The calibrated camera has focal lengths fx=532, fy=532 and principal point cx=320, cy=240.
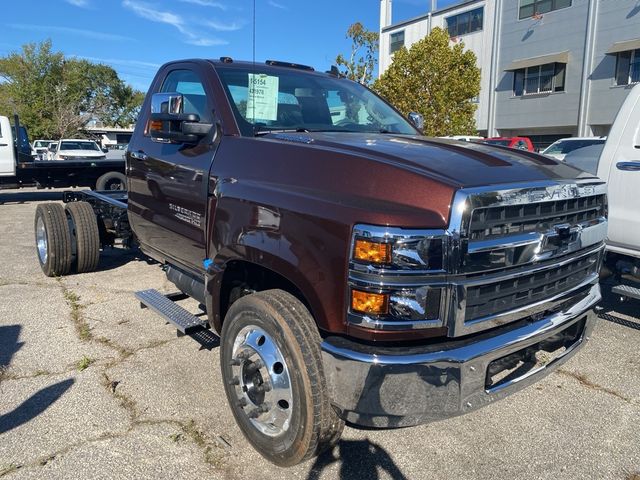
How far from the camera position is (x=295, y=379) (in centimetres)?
234

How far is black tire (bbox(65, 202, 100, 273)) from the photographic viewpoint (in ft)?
19.5

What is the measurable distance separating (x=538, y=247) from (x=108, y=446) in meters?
2.40

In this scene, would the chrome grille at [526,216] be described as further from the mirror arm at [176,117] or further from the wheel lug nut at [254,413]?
the mirror arm at [176,117]

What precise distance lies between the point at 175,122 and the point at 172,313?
1.23 metres

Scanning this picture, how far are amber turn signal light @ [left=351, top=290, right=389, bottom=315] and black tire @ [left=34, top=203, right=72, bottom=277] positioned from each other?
4.73 metres

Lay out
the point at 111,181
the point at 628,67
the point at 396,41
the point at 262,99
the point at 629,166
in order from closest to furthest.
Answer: the point at 262,99 < the point at 629,166 < the point at 111,181 < the point at 628,67 < the point at 396,41

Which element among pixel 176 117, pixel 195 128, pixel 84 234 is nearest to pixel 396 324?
pixel 195 128

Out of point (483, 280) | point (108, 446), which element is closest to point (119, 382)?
point (108, 446)

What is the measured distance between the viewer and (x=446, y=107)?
24.8m

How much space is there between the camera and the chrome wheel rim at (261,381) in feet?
8.17

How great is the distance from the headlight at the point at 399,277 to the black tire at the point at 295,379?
1.11 feet

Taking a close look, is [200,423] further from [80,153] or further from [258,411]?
[80,153]

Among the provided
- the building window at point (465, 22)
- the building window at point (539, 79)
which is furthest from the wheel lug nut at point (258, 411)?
the building window at point (465, 22)

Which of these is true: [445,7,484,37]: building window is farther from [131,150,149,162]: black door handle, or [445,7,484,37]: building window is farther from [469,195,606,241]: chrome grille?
[469,195,606,241]: chrome grille
